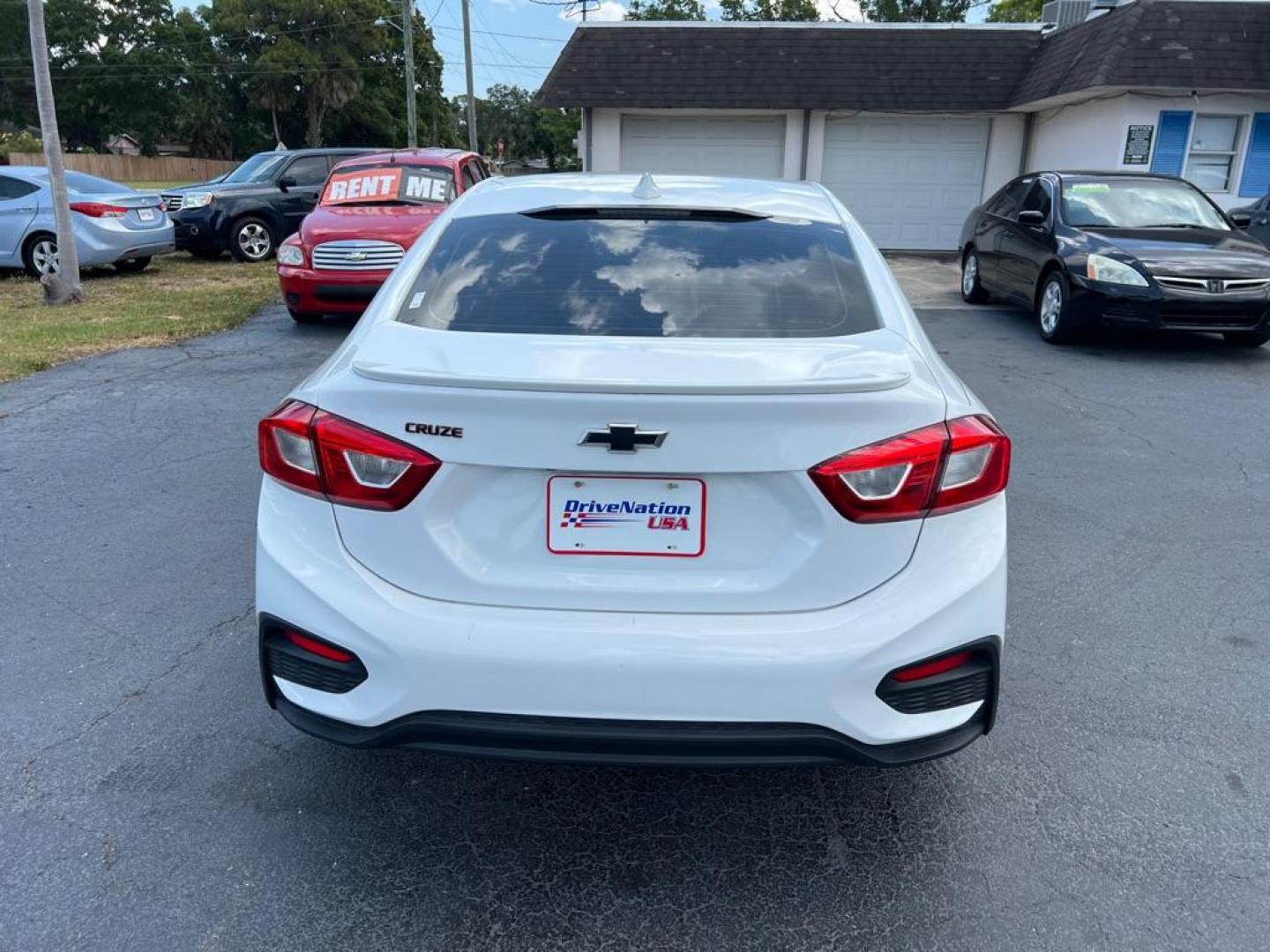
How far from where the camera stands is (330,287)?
9531mm

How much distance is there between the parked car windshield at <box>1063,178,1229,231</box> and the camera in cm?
958

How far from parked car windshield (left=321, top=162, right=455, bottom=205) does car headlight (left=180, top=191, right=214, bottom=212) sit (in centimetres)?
525

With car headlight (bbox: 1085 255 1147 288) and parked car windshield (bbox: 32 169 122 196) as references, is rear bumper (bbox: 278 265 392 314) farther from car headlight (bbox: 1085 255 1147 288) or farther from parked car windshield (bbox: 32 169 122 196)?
car headlight (bbox: 1085 255 1147 288)

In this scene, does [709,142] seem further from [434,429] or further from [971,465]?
[434,429]

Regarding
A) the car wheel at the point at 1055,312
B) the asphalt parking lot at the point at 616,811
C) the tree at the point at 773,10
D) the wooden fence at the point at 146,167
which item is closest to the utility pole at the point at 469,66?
the tree at the point at 773,10

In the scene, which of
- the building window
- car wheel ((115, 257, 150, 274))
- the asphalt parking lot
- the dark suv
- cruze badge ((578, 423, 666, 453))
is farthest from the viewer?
the building window

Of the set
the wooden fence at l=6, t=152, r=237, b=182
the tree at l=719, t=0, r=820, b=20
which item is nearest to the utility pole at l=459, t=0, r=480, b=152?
the tree at l=719, t=0, r=820, b=20

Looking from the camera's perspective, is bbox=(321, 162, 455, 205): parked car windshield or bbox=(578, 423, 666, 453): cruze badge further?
bbox=(321, 162, 455, 205): parked car windshield

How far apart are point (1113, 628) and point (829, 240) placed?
204 cm

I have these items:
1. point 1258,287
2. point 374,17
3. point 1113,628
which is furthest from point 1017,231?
point 374,17

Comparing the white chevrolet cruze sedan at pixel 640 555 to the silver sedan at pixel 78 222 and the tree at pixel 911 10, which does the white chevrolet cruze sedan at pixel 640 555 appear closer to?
the silver sedan at pixel 78 222

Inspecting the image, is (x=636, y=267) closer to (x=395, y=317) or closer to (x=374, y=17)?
(x=395, y=317)

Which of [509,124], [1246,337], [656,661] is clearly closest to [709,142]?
[1246,337]

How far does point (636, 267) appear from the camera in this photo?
2.75 meters
